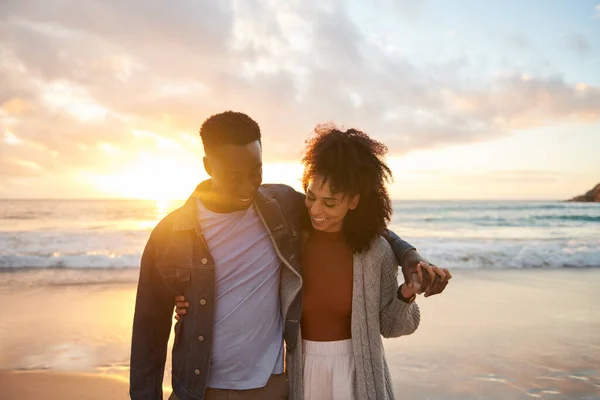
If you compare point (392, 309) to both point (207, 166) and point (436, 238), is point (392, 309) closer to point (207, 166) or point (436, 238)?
point (207, 166)

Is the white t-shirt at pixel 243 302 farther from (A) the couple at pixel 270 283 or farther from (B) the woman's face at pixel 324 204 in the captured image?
(B) the woman's face at pixel 324 204

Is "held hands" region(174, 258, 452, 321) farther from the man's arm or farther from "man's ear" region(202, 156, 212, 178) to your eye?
"man's ear" region(202, 156, 212, 178)

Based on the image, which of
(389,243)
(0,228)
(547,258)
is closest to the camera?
(389,243)

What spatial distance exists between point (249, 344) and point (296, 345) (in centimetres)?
25

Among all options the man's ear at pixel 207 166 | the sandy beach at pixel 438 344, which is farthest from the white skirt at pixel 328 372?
the sandy beach at pixel 438 344

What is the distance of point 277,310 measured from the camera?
2.60m

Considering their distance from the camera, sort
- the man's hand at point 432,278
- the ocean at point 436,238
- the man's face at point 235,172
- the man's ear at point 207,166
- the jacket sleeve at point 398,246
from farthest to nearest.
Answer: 1. the ocean at point 436,238
2. the jacket sleeve at point 398,246
3. the man's ear at point 207,166
4. the man's face at point 235,172
5. the man's hand at point 432,278

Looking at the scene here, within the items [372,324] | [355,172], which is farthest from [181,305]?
[355,172]

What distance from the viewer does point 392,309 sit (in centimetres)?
260

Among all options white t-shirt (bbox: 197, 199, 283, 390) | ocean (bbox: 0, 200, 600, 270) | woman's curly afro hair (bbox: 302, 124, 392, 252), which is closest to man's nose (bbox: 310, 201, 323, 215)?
woman's curly afro hair (bbox: 302, 124, 392, 252)

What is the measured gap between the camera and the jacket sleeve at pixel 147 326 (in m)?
2.52

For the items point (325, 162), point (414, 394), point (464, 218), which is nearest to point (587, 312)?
point (414, 394)

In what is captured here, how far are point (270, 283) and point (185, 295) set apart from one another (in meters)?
0.42

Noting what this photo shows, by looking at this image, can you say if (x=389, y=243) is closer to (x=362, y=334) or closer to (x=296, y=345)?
(x=362, y=334)
